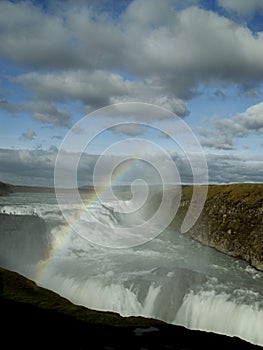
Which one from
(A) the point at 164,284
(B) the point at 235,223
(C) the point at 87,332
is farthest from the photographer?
(B) the point at 235,223

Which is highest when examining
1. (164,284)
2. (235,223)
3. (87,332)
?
(235,223)

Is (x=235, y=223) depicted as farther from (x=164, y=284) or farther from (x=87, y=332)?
(x=87, y=332)

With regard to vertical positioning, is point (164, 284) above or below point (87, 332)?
below

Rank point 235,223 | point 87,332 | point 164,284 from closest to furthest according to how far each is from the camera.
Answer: point 87,332, point 164,284, point 235,223

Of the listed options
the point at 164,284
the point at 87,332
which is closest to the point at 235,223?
the point at 164,284

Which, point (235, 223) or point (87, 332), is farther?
point (235, 223)

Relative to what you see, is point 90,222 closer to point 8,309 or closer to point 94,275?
point 94,275
